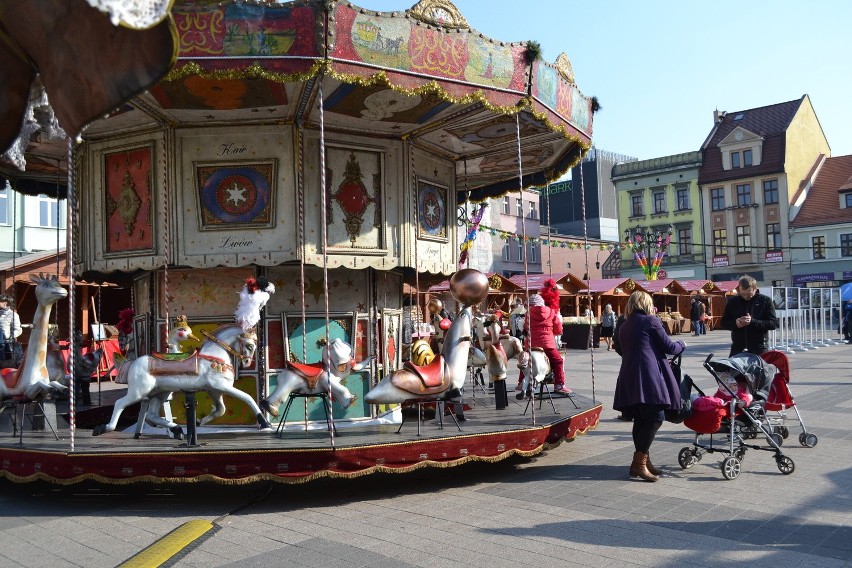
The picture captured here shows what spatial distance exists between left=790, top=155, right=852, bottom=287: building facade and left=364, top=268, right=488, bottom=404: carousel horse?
50825 millimetres

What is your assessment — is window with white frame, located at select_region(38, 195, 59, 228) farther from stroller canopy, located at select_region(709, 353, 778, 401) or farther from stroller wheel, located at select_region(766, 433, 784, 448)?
stroller wheel, located at select_region(766, 433, 784, 448)

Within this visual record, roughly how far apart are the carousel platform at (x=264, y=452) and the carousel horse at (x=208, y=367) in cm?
51

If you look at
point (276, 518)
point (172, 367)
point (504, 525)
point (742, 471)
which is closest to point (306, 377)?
point (172, 367)

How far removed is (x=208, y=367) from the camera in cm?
838

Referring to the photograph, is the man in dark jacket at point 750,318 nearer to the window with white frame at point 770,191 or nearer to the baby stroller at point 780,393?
the baby stroller at point 780,393

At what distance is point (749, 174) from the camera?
5741cm

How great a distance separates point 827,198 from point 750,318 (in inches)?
2072

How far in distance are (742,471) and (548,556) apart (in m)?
3.84

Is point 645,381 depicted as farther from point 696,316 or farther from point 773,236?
point 773,236

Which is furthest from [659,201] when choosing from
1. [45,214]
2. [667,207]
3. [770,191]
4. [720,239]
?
[45,214]

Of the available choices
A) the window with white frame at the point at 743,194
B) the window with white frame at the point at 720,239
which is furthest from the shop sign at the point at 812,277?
the window with white frame at the point at 743,194

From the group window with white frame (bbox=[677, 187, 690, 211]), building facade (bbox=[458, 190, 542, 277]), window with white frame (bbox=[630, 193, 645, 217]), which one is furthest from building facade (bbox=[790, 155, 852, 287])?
building facade (bbox=[458, 190, 542, 277])

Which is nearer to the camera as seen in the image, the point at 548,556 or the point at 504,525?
the point at 548,556

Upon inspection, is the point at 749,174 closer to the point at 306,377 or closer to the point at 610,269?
the point at 610,269
